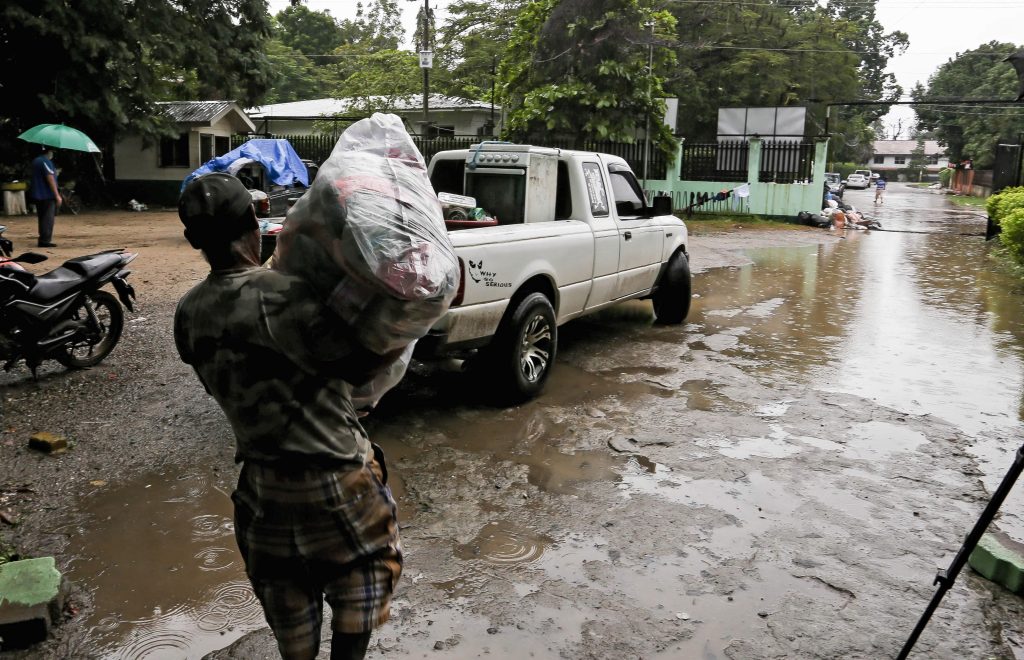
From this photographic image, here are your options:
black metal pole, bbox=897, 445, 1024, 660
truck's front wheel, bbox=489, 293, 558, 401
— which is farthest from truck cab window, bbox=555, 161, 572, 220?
black metal pole, bbox=897, 445, 1024, 660

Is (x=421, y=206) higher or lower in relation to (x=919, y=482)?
higher

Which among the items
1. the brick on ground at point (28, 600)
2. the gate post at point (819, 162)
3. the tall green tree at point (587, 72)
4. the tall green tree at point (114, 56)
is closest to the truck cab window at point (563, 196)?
the brick on ground at point (28, 600)

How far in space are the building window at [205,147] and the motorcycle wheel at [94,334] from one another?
21.2m

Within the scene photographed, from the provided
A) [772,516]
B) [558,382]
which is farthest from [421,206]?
[558,382]

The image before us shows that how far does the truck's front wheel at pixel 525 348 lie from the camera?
588 centimetres

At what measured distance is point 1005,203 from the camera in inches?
642

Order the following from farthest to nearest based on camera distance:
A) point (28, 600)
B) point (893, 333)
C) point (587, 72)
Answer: point (587, 72) < point (893, 333) < point (28, 600)

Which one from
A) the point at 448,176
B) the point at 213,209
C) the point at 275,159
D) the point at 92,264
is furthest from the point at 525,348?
the point at 275,159

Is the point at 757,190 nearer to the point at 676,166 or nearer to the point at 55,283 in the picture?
the point at 676,166

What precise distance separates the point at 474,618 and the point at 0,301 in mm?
4585

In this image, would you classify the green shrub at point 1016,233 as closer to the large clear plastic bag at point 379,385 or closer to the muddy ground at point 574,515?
the muddy ground at point 574,515

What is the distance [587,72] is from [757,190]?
20.2 ft

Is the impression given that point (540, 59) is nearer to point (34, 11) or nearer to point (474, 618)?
point (34, 11)

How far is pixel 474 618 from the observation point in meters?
3.32
